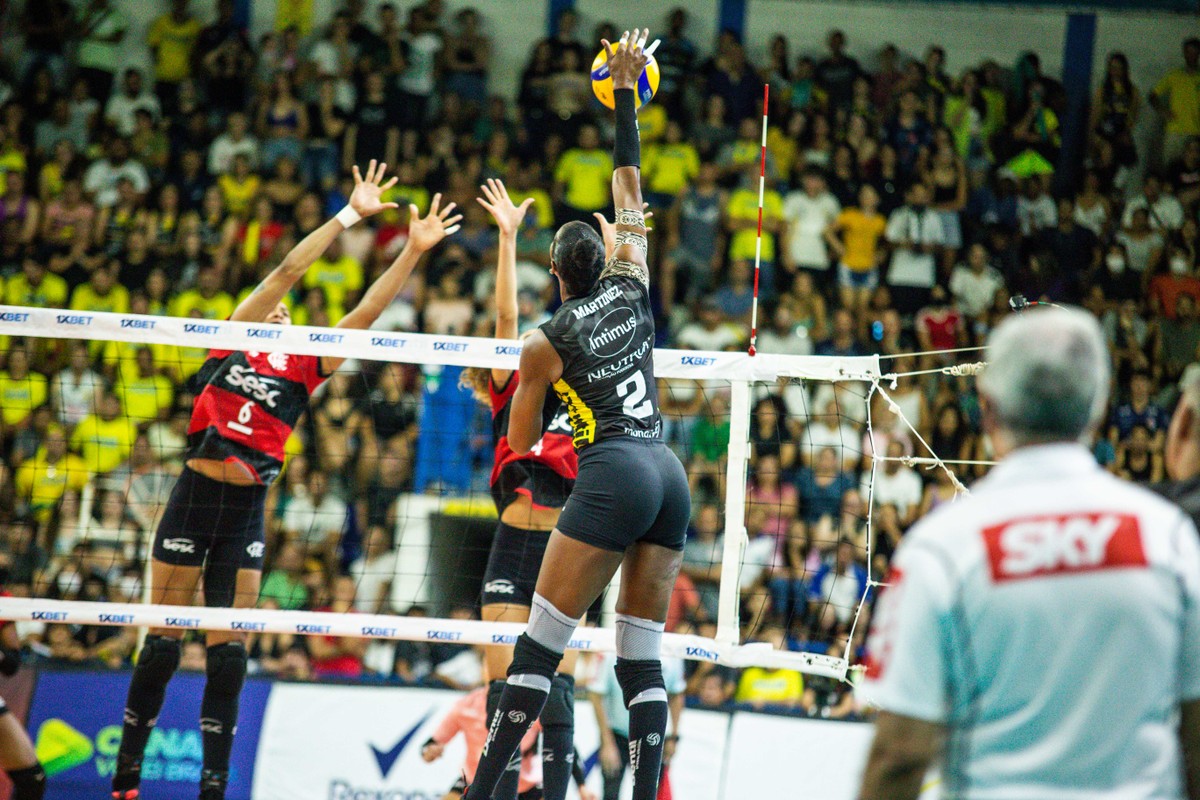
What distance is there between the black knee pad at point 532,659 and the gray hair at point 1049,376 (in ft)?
9.72

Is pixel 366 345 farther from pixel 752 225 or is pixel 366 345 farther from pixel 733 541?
pixel 752 225

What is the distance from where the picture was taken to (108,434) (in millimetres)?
11664

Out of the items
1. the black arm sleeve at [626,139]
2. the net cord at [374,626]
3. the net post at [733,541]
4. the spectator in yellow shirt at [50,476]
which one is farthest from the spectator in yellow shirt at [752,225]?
the black arm sleeve at [626,139]

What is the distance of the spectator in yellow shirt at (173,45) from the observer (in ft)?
48.4

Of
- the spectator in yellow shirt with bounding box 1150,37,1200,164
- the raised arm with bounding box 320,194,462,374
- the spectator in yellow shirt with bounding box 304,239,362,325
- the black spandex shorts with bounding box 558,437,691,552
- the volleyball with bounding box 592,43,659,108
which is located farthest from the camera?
the spectator in yellow shirt with bounding box 1150,37,1200,164

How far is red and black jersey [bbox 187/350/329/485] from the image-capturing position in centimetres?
644

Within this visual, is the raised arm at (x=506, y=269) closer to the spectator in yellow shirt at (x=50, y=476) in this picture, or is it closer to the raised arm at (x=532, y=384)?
the raised arm at (x=532, y=384)

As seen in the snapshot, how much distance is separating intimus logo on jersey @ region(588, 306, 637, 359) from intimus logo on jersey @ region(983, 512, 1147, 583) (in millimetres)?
2810

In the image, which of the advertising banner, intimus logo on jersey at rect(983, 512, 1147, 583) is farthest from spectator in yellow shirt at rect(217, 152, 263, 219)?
intimus logo on jersey at rect(983, 512, 1147, 583)

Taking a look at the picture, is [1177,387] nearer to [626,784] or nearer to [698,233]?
[698,233]

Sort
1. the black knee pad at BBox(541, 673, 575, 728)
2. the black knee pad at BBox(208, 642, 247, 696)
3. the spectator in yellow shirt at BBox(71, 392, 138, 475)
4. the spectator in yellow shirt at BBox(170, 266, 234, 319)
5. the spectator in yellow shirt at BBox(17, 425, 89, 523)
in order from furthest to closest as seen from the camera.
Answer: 1. the spectator in yellow shirt at BBox(170, 266, 234, 319)
2. the spectator in yellow shirt at BBox(71, 392, 138, 475)
3. the spectator in yellow shirt at BBox(17, 425, 89, 523)
4. the black knee pad at BBox(208, 642, 247, 696)
5. the black knee pad at BBox(541, 673, 575, 728)

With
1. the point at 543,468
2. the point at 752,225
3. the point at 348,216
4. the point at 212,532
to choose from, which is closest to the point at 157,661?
the point at 212,532

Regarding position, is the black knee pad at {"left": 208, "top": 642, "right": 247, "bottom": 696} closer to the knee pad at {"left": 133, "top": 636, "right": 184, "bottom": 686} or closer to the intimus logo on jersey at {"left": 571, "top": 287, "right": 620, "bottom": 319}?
the knee pad at {"left": 133, "top": 636, "right": 184, "bottom": 686}

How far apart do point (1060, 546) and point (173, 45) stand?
14.7m
